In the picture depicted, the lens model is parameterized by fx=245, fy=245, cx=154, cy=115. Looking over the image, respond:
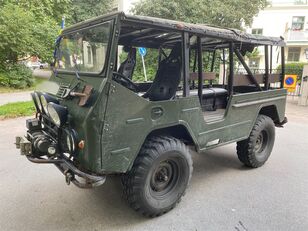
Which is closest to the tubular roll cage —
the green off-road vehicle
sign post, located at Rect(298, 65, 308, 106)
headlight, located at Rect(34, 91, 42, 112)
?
the green off-road vehicle

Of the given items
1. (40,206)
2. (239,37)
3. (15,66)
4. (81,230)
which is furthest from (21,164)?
(15,66)

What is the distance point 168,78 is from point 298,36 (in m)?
23.1

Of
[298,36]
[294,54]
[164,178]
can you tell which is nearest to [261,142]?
[164,178]

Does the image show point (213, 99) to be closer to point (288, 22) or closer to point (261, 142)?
point (261, 142)

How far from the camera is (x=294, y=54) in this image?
912 inches

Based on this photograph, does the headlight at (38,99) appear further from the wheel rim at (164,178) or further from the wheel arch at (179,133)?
the wheel rim at (164,178)

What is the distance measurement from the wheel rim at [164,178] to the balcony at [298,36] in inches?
910

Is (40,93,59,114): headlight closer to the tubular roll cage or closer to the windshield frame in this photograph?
the windshield frame

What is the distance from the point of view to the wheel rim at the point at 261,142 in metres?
4.20

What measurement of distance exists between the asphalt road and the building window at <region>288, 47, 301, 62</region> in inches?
881

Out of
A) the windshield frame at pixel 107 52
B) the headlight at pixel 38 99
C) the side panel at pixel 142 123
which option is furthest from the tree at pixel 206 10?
the headlight at pixel 38 99

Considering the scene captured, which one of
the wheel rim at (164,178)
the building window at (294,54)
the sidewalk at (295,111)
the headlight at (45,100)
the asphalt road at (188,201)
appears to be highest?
the building window at (294,54)

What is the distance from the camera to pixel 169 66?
118 inches

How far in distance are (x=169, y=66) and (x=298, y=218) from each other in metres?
2.30
